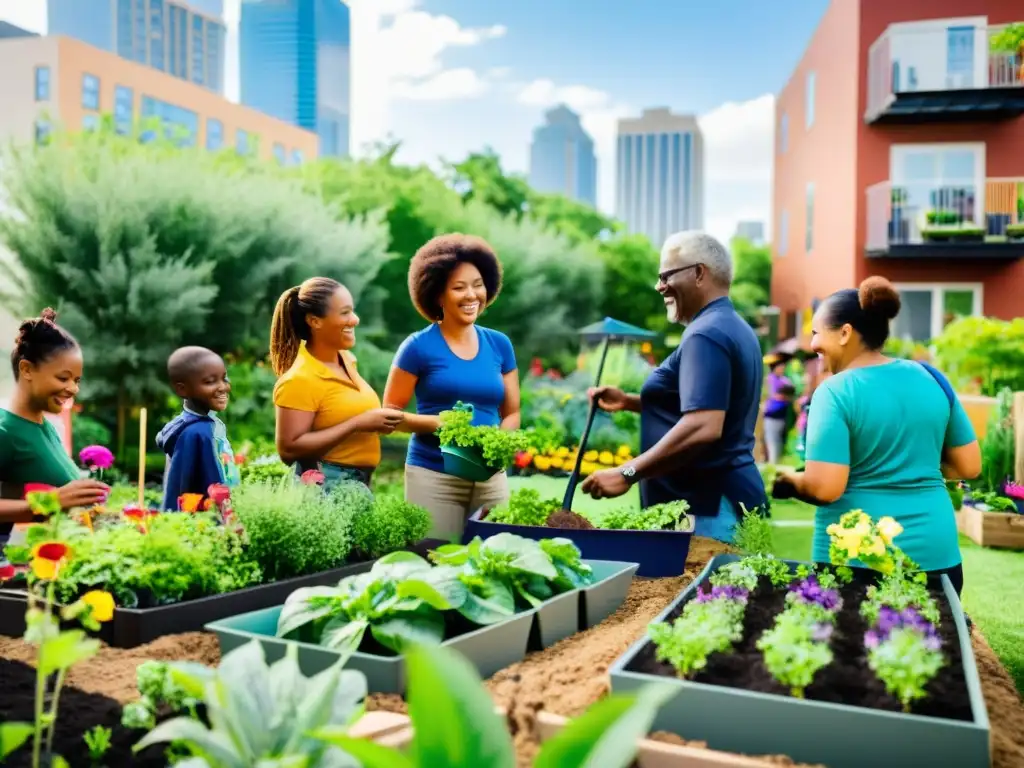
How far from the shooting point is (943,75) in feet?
55.4

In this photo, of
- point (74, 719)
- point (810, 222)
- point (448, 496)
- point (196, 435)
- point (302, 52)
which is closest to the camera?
point (74, 719)

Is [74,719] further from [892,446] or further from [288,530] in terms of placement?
[892,446]

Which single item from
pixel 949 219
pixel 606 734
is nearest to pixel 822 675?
pixel 606 734

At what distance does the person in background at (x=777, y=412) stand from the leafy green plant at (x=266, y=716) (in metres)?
10.1

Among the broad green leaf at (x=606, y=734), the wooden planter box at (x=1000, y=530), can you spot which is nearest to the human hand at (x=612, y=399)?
the broad green leaf at (x=606, y=734)

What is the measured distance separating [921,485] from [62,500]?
2.09 metres

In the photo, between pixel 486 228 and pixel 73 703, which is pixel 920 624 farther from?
pixel 486 228

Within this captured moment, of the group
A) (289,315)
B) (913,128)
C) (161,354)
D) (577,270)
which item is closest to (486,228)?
(577,270)

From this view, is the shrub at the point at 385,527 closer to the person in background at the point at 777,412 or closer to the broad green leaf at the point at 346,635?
the broad green leaf at the point at 346,635

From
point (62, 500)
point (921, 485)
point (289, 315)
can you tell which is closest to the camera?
point (62, 500)

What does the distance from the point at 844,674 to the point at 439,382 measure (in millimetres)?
1972

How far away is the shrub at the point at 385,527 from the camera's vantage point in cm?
259

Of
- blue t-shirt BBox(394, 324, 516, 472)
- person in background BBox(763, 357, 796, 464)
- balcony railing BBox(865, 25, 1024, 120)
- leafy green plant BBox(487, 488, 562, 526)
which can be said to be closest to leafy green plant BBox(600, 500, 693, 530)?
leafy green plant BBox(487, 488, 562, 526)

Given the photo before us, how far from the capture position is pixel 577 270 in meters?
21.2
